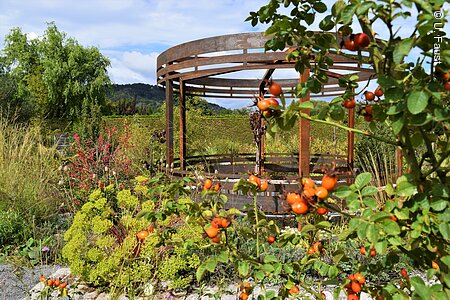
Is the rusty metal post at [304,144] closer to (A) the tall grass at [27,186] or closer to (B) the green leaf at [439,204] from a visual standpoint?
(A) the tall grass at [27,186]

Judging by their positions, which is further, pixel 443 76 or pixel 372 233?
pixel 443 76

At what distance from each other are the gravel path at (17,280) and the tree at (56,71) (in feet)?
95.0

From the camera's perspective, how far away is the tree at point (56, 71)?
3164 cm

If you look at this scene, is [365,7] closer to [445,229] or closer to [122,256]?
[445,229]

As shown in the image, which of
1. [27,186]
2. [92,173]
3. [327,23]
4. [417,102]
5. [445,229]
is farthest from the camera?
[92,173]

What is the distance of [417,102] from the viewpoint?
29.9 inches

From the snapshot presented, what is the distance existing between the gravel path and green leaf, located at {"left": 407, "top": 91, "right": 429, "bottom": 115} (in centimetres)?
278

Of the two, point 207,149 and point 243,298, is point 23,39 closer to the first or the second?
point 207,149

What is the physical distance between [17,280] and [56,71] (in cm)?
3158

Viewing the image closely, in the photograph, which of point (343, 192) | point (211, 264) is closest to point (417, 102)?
point (343, 192)

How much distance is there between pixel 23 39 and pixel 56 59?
4.22 metres

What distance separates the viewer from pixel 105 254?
2.86 m

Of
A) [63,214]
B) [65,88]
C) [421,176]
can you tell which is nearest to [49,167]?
[63,214]

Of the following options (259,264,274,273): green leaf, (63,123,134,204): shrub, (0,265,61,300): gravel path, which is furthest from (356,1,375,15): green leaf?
(63,123,134,204): shrub
